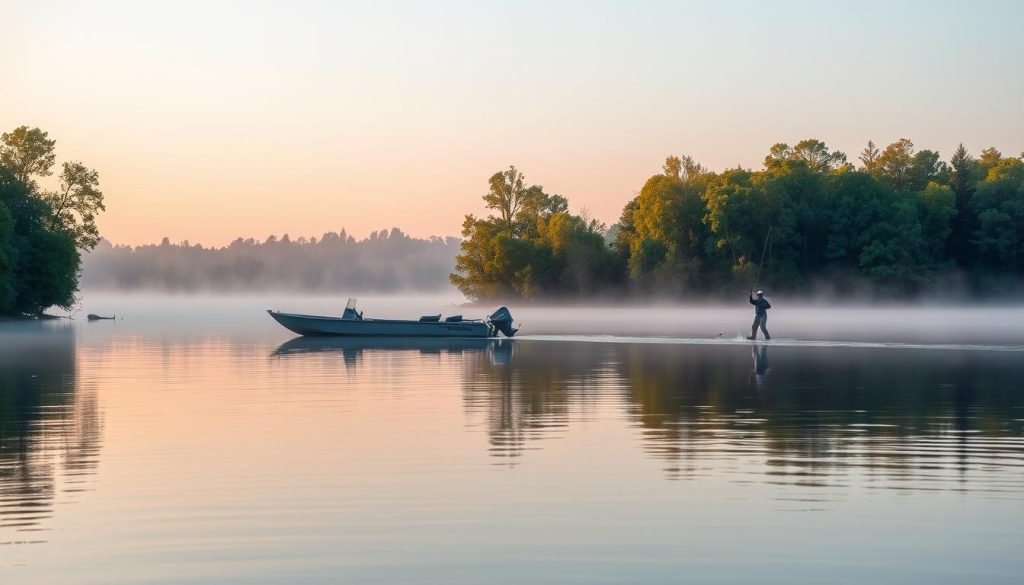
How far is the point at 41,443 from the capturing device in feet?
62.7

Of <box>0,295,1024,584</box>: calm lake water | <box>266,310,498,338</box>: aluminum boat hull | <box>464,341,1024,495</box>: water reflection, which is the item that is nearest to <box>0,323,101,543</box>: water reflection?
<box>0,295,1024,584</box>: calm lake water

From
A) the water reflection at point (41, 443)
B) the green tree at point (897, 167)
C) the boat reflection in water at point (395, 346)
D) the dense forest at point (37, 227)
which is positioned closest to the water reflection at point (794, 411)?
the boat reflection in water at point (395, 346)

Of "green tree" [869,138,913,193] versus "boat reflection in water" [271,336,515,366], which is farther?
"green tree" [869,138,913,193]

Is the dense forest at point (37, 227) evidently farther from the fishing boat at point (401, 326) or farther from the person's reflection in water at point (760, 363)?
the person's reflection in water at point (760, 363)

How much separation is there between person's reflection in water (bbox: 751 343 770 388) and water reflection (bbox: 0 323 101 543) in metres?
16.0

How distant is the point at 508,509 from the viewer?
45.0 ft

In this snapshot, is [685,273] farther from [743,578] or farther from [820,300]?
[743,578]

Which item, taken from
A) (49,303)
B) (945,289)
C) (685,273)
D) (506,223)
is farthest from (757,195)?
(49,303)

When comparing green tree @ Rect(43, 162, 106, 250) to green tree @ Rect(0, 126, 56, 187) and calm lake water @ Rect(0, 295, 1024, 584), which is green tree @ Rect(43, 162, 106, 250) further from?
calm lake water @ Rect(0, 295, 1024, 584)

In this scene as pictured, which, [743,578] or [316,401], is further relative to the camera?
[316,401]

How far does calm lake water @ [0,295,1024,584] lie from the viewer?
11305 mm

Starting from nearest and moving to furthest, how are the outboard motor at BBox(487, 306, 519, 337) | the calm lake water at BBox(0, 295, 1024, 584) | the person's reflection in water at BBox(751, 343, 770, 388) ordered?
1. the calm lake water at BBox(0, 295, 1024, 584)
2. the person's reflection in water at BBox(751, 343, 770, 388)
3. the outboard motor at BBox(487, 306, 519, 337)

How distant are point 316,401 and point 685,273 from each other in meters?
103

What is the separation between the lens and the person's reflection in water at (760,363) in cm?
3284
